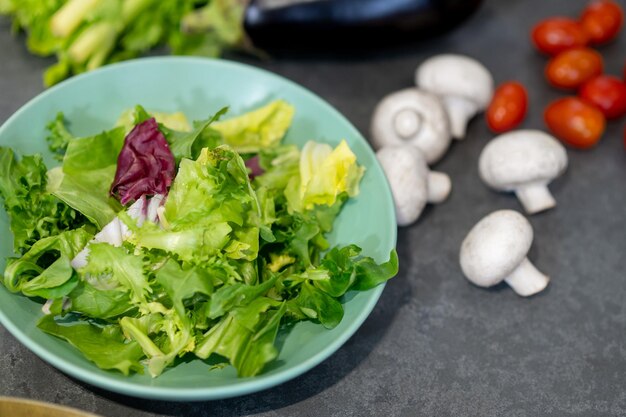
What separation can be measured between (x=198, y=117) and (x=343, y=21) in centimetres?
54

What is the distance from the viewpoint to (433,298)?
4.96ft

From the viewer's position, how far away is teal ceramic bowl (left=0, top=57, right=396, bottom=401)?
1105 mm

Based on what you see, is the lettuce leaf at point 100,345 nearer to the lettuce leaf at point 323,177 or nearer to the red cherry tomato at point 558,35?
the lettuce leaf at point 323,177

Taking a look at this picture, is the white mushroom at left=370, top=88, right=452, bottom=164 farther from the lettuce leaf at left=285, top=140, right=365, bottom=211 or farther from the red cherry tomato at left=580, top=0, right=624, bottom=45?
the red cherry tomato at left=580, top=0, right=624, bottom=45

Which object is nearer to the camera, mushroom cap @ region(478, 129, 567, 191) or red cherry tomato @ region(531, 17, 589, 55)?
mushroom cap @ region(478, 129, 567, 191)

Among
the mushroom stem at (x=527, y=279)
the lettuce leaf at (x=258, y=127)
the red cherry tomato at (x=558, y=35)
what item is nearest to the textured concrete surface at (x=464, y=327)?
the mushroom stem at (x=527, y=279)

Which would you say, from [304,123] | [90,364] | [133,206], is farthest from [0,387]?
[304,123]

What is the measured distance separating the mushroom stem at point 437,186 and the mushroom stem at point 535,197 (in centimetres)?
18

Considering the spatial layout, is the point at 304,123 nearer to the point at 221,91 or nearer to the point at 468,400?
the point at 221,91

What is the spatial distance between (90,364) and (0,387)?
0.27 meters

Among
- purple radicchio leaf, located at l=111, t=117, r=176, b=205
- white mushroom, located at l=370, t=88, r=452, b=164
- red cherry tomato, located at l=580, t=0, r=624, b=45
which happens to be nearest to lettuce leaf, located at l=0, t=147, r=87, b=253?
purple radicchio leaf, located at l=111, t=117, r=176, b=205

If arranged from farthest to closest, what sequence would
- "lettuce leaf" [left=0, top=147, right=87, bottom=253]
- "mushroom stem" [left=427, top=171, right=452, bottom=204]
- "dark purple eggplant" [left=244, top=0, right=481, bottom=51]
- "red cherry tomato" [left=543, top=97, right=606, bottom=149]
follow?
"dark purple eggplant" [left=244, top=0, right=481, bottom=51] → "red cherry tomato" [left=543, top=97, right=606, bottom=149] → "mushroom stem" [left=427, top=171, right=452, bottom=204] → "lettuce leaf" [left=0, top=147, right=87, bottom=253]

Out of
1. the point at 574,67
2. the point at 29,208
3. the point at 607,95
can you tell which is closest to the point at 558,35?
the point at 574,67

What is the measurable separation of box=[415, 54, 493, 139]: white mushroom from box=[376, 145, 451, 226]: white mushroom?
25 cm
